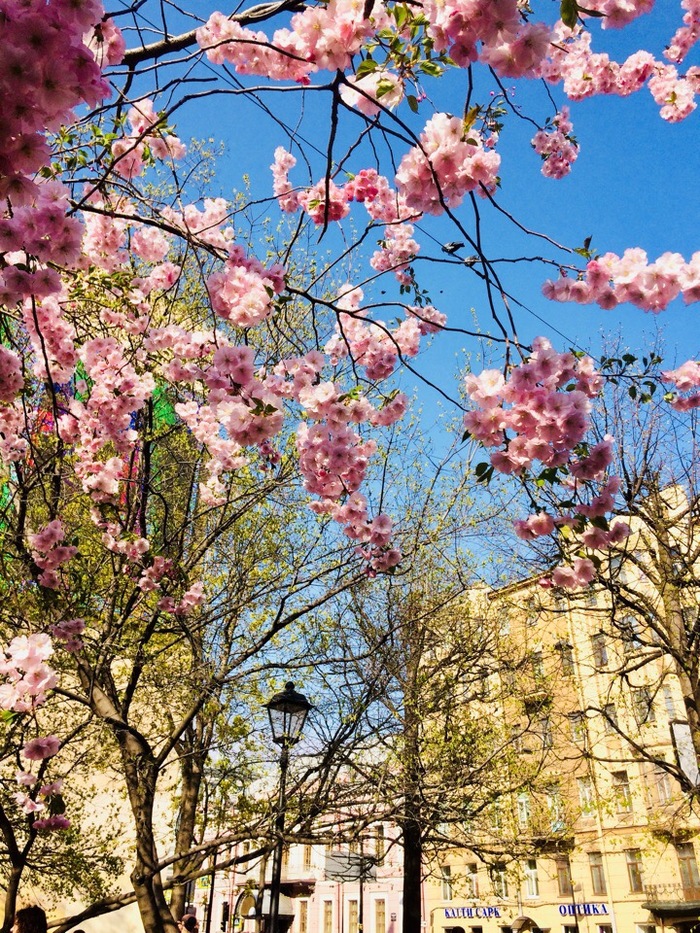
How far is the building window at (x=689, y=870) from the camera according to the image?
2091 centimetres

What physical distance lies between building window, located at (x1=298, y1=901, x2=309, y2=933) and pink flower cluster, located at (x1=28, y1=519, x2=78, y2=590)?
1648 inches

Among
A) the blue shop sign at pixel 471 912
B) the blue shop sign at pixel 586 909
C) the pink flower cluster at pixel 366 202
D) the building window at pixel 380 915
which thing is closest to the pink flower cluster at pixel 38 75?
the pink flower cluster at pixel 366 202

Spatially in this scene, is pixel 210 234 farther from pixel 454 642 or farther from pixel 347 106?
pixel 454 642

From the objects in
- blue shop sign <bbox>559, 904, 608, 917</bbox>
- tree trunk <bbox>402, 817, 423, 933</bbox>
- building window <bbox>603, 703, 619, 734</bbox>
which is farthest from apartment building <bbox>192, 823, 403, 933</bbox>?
tree trunk <bbox>402, 817, 423, 933</bbox>

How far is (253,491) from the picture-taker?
8.48 metres

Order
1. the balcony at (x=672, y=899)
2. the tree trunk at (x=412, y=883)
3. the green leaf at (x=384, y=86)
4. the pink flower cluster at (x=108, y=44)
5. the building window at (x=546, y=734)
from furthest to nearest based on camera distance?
the balcony at (x=672, y=899)
the tree trunk at (x=412, y=883)
the building window at (x=546, y=734)
the pink flower cluster at (x=108, y=44)
the green leaf at (x=384, y=86)

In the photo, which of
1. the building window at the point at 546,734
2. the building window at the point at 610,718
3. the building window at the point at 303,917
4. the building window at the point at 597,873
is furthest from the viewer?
the building window at the point at 303,917

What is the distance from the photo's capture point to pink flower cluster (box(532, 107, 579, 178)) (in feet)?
16.1

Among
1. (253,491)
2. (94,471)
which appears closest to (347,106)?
(94,471)

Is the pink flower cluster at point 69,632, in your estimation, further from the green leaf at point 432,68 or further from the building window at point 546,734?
the building window at point 546,734

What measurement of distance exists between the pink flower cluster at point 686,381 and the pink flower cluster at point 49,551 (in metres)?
4.30

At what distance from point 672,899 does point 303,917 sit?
83.9 feet

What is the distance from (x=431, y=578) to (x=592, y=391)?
8.11 metres

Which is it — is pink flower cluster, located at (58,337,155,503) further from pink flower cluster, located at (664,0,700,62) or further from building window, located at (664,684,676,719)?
building window, located at (664,684,676,719)
